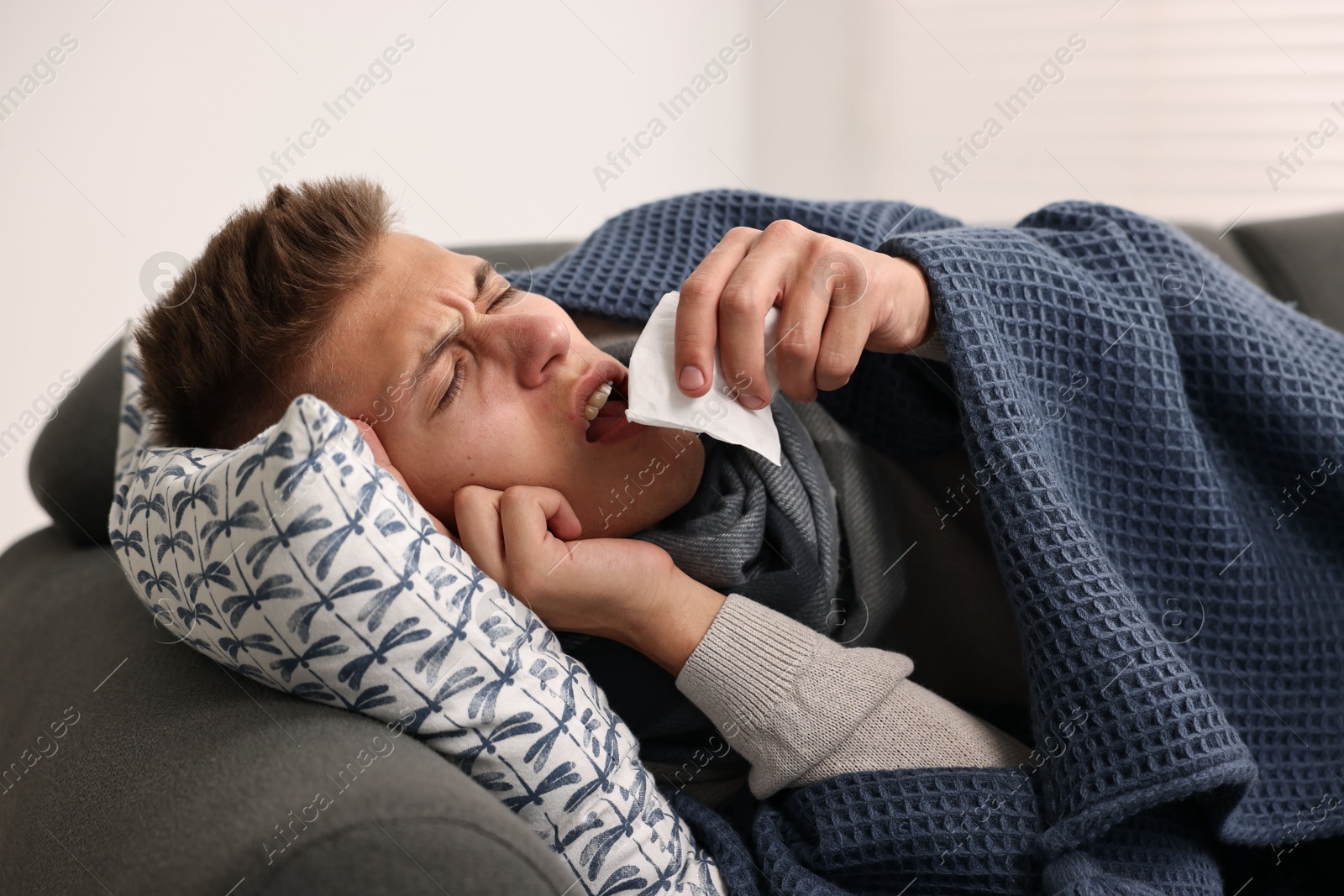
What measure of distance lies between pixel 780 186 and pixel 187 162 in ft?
5.07

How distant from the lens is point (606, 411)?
0.90 metres

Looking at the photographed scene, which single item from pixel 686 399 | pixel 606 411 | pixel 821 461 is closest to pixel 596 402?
pixel 606 411

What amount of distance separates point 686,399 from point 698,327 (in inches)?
2.4

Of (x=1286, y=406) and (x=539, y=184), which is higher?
(x=1286, y=406)

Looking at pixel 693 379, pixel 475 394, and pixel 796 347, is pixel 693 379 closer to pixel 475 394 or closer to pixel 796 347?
pixel 796 347

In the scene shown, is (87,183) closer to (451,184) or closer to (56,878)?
(451,184)

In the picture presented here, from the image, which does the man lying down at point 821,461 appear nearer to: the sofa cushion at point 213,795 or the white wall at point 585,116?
the sofa cushion at point 213,795

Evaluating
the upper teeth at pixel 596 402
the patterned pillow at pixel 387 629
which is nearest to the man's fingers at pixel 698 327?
the upper teeth at pixel 596 402

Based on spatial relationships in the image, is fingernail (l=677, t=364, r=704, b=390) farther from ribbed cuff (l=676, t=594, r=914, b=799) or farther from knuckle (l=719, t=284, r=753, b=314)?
ribbed cuff (l=676, t=594, r=914, b=799)

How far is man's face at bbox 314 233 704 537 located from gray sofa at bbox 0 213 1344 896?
0.22 meters

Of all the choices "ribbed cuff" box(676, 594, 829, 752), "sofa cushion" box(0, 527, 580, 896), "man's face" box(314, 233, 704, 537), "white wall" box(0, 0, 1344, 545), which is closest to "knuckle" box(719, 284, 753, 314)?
"man's face" box(314, 233, 704, 537)

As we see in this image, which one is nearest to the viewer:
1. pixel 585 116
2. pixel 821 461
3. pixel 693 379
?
pixel 693 379

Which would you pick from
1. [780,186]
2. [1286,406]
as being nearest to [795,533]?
[1286,406]

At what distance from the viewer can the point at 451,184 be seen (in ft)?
6.76
